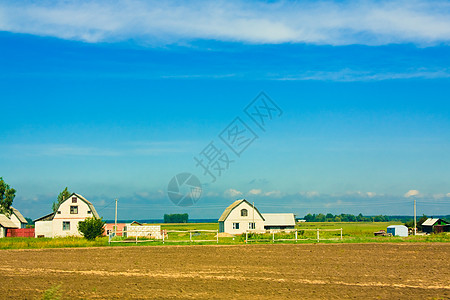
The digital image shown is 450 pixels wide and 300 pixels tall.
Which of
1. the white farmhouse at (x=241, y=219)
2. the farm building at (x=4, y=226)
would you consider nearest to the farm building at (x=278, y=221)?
the white farmhouse at (x=241, y=219)

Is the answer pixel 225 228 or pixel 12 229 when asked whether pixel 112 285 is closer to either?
pixel 225 228

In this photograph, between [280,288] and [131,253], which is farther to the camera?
[131,253]

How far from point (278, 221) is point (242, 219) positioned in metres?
12.4

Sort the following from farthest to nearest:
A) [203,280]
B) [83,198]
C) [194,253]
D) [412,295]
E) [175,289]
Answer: [83,198] < [194,253] < [203,280] < [175,289] < [412,295]

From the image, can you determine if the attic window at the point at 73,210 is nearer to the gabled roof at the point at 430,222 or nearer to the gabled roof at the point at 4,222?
the gabled roof at the point at 4,222

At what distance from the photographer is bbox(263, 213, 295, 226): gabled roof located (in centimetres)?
8494

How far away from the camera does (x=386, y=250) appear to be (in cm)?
3553

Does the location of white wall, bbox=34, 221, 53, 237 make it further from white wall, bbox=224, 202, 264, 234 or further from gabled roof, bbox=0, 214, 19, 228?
white wall, bbox=224, 202, 264, 234

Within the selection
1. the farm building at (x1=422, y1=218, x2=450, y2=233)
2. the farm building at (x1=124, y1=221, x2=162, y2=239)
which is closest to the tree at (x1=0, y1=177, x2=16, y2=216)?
the farm building at (x1=124, y1=221, x2=162, y2=239)

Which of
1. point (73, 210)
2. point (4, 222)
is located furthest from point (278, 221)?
point (4, 222)

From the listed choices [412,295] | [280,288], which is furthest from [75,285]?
[412,295]

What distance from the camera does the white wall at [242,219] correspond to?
7488 centimetres

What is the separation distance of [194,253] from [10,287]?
1621 cm

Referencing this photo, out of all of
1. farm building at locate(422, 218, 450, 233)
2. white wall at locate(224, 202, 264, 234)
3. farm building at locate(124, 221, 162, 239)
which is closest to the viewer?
farm building at locate(124, 221, 162, 239)
